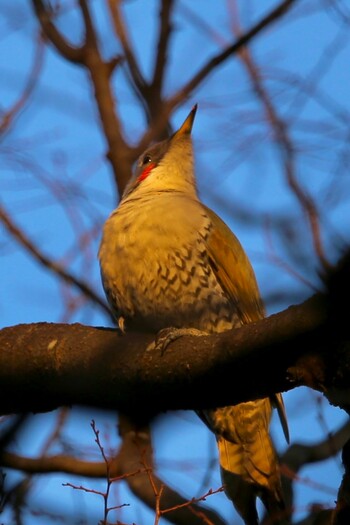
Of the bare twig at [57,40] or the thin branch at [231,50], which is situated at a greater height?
the bare twig at [57,40]

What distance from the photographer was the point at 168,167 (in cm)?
636

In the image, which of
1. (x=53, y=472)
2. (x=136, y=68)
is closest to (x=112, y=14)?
(x=136, y=68)

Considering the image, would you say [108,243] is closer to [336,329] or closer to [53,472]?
[53,472]

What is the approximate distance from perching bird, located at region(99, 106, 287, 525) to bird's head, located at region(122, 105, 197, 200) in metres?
0.79

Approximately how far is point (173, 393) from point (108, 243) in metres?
1.88

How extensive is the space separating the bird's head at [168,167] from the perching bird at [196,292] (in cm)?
79

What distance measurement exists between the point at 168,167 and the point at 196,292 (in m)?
1.58

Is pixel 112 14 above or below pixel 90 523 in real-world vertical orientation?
above

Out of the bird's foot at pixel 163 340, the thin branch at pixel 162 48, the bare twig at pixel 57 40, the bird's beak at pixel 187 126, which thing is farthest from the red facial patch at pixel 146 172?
the bird's foot at pixel 163 340

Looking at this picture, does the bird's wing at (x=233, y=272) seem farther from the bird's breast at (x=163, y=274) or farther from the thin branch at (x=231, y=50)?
the thin branch at (x=231, y=50)

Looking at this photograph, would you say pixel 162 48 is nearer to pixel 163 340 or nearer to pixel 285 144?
pixel 285 144

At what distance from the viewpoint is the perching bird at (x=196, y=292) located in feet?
15.9

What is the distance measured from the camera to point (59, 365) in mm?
3771

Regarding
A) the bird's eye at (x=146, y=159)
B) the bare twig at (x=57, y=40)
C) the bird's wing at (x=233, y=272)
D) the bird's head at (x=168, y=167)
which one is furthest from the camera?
the bare twig at (x=57, y=40)
